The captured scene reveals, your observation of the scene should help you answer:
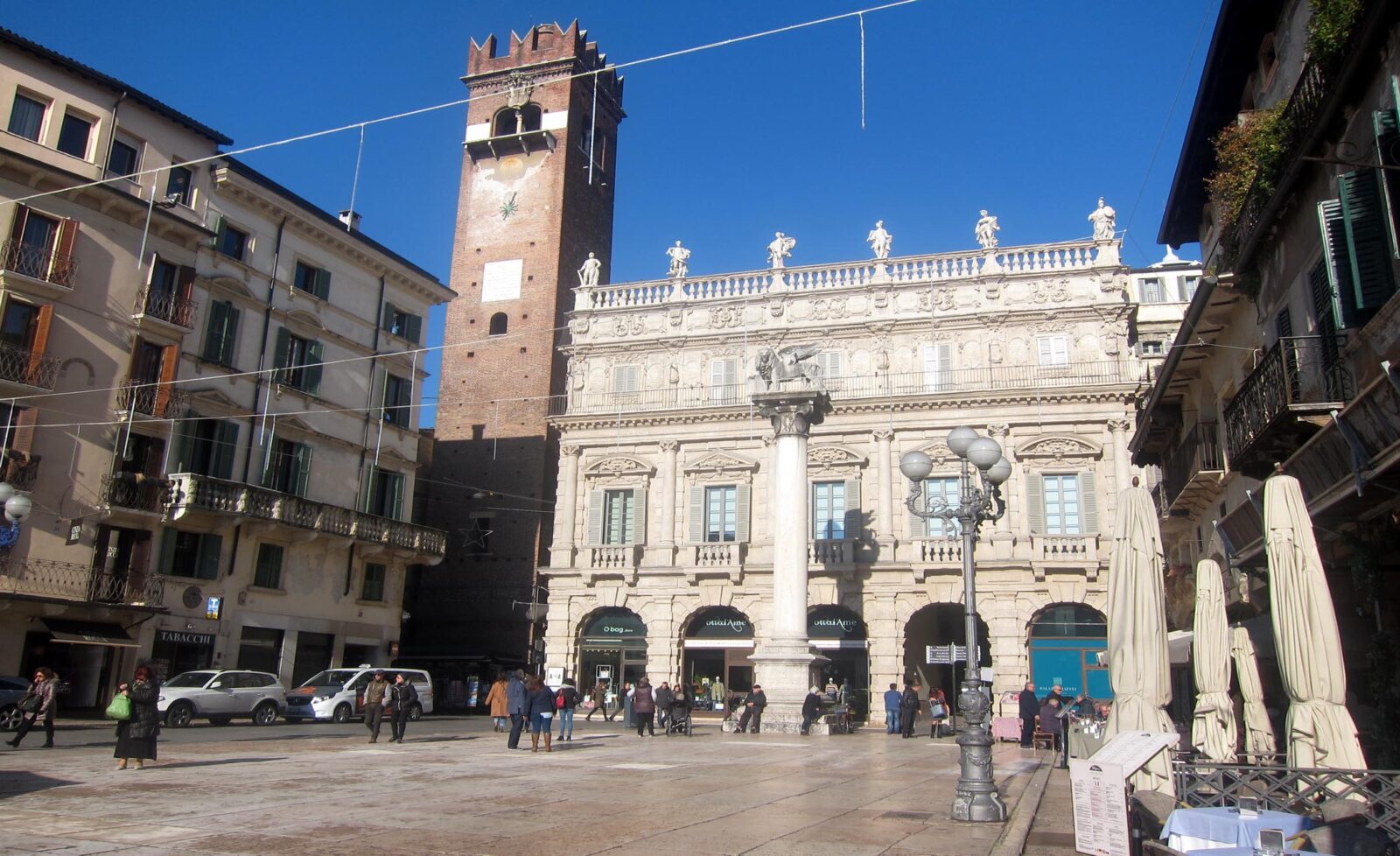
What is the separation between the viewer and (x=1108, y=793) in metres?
8.07

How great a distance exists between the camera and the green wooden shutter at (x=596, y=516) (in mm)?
39031

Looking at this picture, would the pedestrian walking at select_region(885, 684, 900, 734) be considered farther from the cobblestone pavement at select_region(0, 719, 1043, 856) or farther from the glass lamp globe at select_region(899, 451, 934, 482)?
the glass lamp globe at select_region(899, 451, 934, 482)

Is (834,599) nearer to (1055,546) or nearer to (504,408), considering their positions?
(1055,546)

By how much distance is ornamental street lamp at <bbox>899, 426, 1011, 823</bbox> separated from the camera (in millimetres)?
11164

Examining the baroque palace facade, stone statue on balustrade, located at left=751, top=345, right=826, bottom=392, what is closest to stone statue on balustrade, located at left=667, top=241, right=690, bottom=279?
the baroque palace facade

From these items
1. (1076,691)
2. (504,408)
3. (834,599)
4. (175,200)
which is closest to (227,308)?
(175,200)

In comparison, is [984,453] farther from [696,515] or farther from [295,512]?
[696,515]

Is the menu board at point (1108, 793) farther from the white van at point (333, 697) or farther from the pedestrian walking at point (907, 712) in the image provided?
the white van at point (333, 697)

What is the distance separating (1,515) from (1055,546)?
29.3 meters

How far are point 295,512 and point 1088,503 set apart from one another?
24910 millimetres

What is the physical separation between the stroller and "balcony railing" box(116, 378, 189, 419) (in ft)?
52.1

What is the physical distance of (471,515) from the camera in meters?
43.7

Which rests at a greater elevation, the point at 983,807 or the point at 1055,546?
the point at 1055,546

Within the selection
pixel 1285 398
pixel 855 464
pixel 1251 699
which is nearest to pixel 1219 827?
pixel 1251 699
